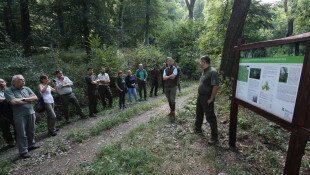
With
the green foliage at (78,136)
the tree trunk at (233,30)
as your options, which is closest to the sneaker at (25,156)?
the green foliage at (78,136)

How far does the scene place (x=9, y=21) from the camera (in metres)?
23.2

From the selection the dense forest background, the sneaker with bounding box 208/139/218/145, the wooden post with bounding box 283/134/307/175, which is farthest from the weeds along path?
the dense forest background

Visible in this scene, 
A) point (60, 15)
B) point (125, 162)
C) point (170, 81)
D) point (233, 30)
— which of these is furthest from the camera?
point (60, 15)

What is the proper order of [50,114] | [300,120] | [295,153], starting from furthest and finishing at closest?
[50,114], [295,153], [300,120]

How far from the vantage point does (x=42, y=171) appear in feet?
20.2

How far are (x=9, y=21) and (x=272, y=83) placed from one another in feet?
80.2

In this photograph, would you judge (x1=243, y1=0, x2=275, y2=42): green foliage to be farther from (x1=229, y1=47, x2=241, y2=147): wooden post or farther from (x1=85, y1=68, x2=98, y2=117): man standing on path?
(x1=229, y1=47, x2=241, y2=147): wooden post

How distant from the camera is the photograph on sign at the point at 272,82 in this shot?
3.83 metres

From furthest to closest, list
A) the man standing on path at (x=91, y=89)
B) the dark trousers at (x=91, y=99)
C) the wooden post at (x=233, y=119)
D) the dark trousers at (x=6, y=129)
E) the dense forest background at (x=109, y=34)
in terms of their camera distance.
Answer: the dense forest background at (x=109, y=34), the dark trousers at (x=91, y=99), the man standing on path at (x=91, y=89), the dark trousers at (x=6, y=129), the wooden post at (x=233, y=119)

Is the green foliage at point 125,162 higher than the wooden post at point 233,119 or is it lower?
lower

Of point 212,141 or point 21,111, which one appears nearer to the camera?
point 212,141

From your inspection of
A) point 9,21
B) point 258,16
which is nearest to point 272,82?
point 258,16

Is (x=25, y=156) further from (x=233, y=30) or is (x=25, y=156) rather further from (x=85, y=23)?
(x=85, y=23)

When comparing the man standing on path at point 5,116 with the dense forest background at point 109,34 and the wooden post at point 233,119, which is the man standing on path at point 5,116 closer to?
the dense forest background at point 109,34
